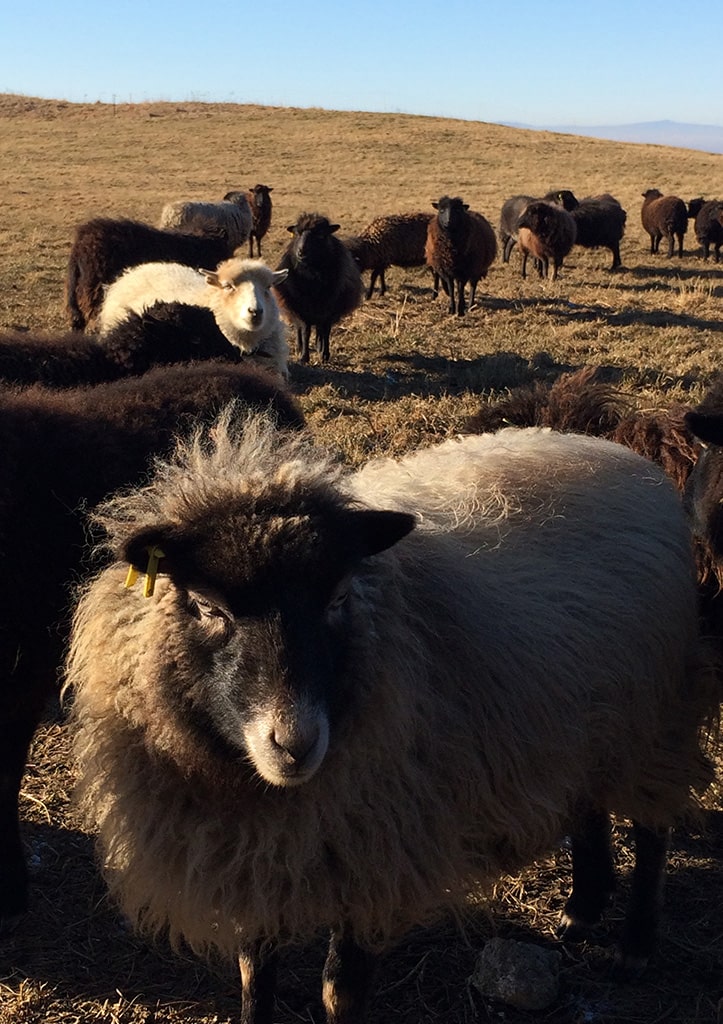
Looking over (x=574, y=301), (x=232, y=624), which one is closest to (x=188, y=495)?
(x=232, y=624)

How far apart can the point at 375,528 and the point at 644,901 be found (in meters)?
1.92

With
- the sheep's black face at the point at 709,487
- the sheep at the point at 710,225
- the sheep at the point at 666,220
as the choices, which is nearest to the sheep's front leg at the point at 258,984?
the sheep's black face at the point at 709,487

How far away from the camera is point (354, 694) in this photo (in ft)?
7.89

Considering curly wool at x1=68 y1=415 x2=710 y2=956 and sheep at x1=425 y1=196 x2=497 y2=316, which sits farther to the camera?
sheep at x1=425 y1=196 x2=497 y2=316

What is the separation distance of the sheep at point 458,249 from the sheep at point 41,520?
12.2 m

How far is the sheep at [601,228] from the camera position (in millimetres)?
22328

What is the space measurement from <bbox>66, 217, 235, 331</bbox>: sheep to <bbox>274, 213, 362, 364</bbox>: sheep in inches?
70.3

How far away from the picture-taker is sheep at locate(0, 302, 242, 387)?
566cm

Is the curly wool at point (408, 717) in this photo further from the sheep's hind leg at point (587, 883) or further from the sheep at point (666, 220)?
the sheep at point (666, 220)

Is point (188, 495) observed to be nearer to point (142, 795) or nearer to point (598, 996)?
point (142, 795)

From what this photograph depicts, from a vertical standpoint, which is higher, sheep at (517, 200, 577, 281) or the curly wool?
sheep at (517, 200, 577, 281)

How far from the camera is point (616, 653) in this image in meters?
3.03

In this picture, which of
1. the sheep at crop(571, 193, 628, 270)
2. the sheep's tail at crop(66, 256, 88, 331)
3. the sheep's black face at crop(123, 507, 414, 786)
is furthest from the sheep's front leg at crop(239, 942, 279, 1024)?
the sheep at crop(571, 193, 628, 270)

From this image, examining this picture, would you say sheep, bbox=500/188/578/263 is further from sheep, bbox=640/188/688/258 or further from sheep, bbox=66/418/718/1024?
sheep, bbox=66/418/718/1024
